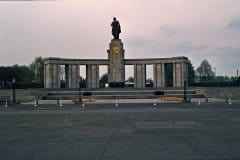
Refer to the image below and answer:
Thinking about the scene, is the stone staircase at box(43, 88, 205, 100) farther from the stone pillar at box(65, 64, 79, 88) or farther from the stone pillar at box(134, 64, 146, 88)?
the stone pillar at box(134, 64, 146, 88)

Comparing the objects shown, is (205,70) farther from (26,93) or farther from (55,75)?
(26,93)

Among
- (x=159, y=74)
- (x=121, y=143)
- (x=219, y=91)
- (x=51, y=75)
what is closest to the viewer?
(x=121, y=143)

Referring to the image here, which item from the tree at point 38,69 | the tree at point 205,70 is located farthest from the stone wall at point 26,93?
the tree at point 205,70

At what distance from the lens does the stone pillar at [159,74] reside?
3270 inches

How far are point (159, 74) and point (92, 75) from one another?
40.3 ft

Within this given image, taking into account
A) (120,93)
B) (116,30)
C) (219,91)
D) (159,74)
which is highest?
(116,30)

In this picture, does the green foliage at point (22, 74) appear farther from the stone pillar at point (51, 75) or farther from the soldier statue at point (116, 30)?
the soldier statue at point (116, 30)

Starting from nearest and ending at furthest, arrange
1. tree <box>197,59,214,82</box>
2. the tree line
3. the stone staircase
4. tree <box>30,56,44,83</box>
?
1. the stone staircase
2. the tree line
3. tree <box>30,56,44,83</box>
4. tree <box>197,59,214,82</box>

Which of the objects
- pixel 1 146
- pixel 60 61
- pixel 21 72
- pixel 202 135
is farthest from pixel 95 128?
pixel 21 72

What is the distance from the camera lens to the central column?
248ft

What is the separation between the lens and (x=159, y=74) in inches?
3317

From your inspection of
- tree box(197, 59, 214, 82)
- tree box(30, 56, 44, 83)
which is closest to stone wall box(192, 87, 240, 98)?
tree box(30, 56, 44, 83)

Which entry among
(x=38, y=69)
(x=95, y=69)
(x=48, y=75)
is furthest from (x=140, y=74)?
(x=38, y=69)

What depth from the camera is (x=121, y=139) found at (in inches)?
582
